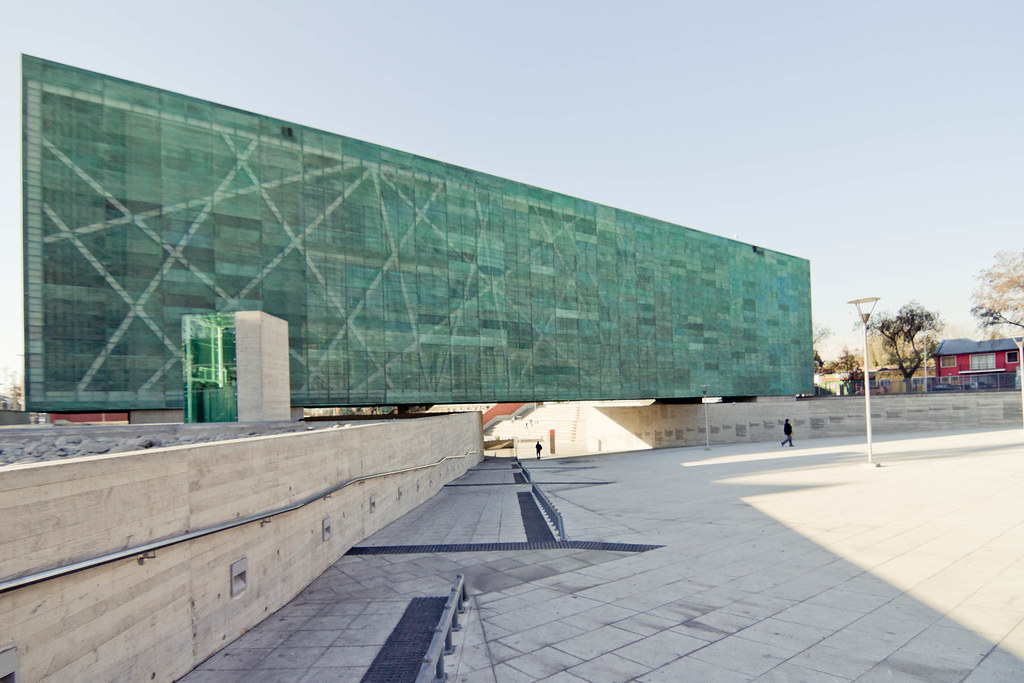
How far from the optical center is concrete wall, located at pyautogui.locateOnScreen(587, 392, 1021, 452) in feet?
148

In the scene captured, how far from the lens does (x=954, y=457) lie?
23.2 m

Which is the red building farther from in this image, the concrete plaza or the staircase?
the concrete plaza

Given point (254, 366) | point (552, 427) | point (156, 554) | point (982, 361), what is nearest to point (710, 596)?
point (156, 554)

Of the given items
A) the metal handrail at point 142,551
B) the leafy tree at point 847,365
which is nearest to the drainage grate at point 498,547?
the metal handrail at point 142,551

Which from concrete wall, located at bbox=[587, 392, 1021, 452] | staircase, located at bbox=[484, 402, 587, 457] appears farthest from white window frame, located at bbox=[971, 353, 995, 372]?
staircase, located at bbox=[484, 402, 587, 457]

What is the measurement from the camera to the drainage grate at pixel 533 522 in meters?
12.7

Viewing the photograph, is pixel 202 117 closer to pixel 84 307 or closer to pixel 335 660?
pixel 84 307

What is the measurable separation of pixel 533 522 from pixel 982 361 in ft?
286

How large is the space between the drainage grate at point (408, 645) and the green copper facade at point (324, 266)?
23361mm

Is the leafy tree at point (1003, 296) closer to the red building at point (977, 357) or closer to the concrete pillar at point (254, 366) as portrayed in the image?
the red building at point (977, 357)

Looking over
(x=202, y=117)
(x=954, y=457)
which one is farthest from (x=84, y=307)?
(x=954, y=457)

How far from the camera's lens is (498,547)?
11.9m

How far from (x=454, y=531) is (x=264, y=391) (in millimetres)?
9807

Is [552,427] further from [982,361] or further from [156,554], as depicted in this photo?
[156,554]
